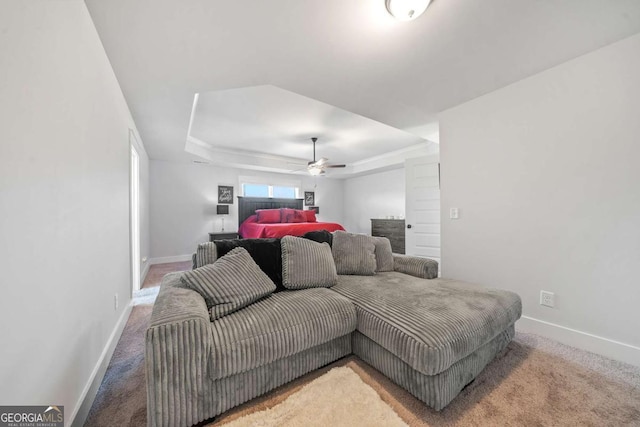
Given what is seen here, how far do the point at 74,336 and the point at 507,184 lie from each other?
3.47 meters

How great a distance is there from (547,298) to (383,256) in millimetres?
1446

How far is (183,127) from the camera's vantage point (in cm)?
323

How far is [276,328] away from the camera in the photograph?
4.35 ft

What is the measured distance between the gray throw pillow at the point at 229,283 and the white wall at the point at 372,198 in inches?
198

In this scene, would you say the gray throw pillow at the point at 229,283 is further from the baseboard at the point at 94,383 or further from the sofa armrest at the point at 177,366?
the baseboard at the point at 94,383

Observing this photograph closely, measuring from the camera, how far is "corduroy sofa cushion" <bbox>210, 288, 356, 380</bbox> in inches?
46.6

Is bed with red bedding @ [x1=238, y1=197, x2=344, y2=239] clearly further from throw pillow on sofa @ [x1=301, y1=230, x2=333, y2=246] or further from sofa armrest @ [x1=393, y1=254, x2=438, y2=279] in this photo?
sofa armrest @ [x1=393, y1=254, x2=438, y2=279]

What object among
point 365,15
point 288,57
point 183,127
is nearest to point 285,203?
point 183,127

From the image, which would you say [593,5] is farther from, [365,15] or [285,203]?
[285,203]

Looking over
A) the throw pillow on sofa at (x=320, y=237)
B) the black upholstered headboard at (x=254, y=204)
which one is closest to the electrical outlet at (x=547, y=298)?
the throw pillow on sofa at (x=320, y=237)

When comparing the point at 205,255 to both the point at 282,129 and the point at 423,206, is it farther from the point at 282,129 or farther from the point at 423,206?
the point at 423,206

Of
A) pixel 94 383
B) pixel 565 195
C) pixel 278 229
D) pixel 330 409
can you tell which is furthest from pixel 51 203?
pixel 565 195

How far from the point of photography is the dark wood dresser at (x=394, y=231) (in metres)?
5.35

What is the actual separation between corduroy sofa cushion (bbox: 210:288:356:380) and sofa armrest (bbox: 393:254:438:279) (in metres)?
0.96
